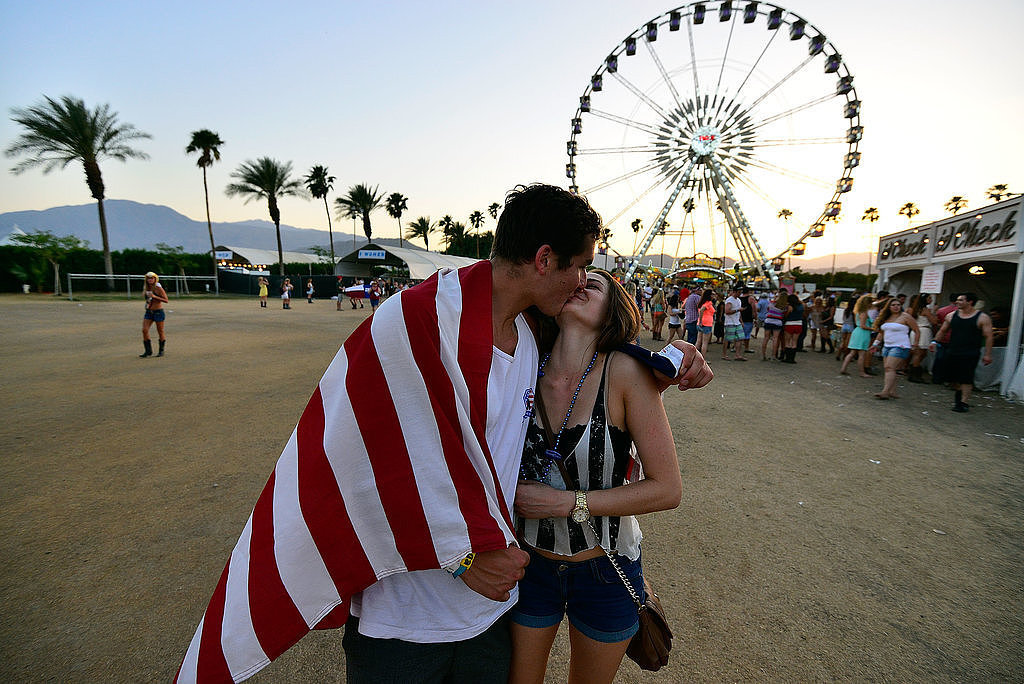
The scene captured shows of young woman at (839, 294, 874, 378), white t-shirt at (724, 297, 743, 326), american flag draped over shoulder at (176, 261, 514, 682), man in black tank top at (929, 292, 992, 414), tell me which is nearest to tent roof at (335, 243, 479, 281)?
white t-shirt at (724, 297, 743, 326)

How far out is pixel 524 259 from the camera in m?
1.38

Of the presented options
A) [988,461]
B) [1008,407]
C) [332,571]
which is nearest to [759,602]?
[332,571]

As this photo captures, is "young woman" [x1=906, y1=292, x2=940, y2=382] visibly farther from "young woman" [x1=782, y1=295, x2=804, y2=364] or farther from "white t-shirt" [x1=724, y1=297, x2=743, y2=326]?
"white t-shirt" [x1=724, y1=297, x2=743, y2=326]

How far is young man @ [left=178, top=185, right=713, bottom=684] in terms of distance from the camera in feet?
3.81

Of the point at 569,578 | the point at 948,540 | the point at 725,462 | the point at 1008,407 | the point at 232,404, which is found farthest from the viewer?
the point at 1008,407

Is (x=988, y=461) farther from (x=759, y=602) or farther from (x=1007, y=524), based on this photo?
(x=759, y=602)

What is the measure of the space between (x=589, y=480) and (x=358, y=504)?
74 cm

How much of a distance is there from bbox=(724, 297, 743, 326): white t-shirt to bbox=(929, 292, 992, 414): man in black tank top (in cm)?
432

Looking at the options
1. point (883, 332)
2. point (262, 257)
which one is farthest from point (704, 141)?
point (262, 257)

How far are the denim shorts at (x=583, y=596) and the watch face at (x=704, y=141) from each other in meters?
29.7

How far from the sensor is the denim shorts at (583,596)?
5.04 ft

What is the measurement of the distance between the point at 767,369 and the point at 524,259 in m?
11.1

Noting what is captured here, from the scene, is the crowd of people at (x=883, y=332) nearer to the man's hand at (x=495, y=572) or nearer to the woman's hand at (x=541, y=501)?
the woman's hand at (x=541, y=501)

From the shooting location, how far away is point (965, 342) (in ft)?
24.3
